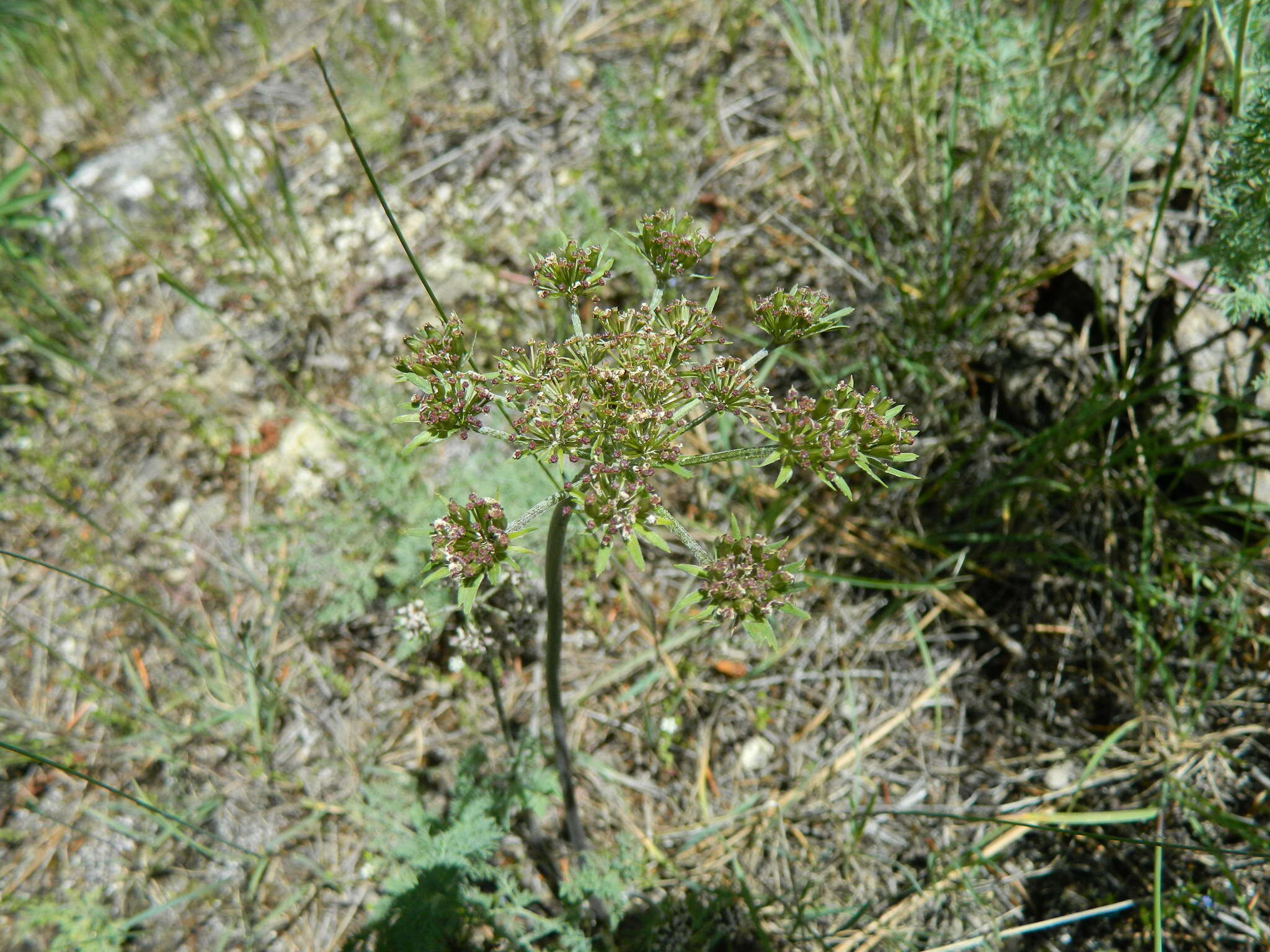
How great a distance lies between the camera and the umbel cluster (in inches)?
83.0

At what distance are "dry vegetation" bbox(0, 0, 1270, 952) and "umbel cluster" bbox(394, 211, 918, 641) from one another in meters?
1.18

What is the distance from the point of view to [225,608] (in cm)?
461

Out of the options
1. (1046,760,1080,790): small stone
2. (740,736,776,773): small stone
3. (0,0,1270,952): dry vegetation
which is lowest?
(1046,760,1080,790): small stone

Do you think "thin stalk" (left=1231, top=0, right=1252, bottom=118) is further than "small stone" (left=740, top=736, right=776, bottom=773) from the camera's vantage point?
No


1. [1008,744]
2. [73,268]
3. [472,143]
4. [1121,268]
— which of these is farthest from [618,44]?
[1008,744]

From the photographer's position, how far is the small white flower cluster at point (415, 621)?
304 cm

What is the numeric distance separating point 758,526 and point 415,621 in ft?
6.08

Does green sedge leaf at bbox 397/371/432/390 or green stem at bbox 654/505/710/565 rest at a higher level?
green sedge leaf at bbox 397/371/432/390

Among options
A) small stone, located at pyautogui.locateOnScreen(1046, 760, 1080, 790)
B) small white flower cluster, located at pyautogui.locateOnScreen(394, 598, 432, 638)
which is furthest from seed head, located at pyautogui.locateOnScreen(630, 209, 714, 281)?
small stone, located at pyautogui.locateOnScreen(1046, 760, 1080, 790)

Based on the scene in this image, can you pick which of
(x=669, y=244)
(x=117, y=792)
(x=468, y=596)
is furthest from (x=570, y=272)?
(x=117, y=792)

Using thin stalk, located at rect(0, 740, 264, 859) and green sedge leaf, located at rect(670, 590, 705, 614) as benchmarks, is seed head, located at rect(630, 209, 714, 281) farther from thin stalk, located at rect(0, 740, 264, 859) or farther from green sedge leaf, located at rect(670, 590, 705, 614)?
thin stalk, located at rect(0, 740, 264, 859)

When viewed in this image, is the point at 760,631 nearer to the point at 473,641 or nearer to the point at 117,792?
the point at 473,641

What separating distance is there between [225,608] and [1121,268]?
536 centimetres

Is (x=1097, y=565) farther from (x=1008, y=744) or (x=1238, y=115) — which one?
(x=1238, y=115)
